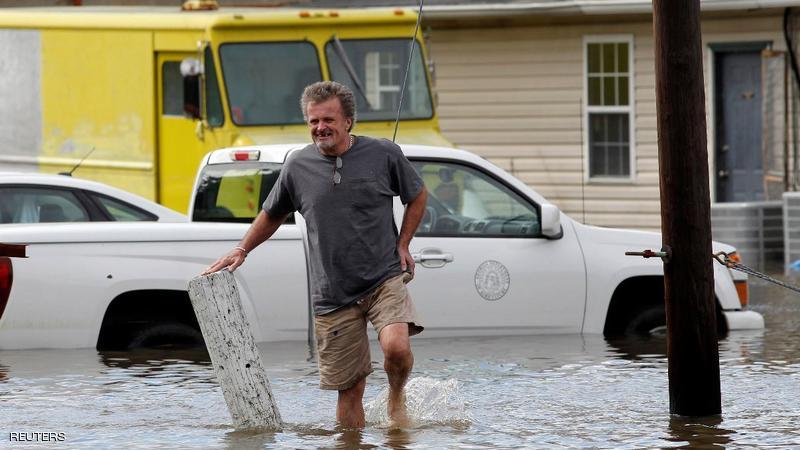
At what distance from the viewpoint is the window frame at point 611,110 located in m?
23.1

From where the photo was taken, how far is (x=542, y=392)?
982 cm

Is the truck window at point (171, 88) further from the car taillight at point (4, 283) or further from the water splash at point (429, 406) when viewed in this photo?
the car taillight at point (4, 283)

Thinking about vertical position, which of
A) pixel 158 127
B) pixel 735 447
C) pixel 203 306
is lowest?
pixel 735 447

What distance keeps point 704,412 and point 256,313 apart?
3.41 m

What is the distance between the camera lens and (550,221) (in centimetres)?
1145

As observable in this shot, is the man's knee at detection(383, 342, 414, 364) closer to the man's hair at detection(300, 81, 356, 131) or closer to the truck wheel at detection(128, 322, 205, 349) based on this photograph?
the man's hair at detection(300, 81, 356, 131)

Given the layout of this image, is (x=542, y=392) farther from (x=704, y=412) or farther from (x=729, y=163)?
(x=729, y=163)

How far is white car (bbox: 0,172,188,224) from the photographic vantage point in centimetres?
1257

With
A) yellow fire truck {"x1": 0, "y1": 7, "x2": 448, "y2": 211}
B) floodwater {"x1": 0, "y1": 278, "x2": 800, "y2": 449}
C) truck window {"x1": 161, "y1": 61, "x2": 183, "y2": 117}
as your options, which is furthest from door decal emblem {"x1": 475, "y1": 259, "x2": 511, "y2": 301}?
truck window {"x1": 161, "y1": 61, "x2": 183, "y2": 117}

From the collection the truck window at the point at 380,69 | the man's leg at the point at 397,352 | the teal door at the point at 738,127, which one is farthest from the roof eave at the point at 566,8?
the man's leg at the point at 397,352

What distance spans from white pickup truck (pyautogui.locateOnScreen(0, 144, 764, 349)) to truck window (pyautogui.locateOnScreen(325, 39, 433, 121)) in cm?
527

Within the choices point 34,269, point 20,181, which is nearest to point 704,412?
point 34,269

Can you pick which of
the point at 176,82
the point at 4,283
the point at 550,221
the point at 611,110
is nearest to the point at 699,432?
the point at 550,221

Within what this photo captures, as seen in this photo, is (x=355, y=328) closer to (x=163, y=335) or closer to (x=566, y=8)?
(x=163, y=335)
